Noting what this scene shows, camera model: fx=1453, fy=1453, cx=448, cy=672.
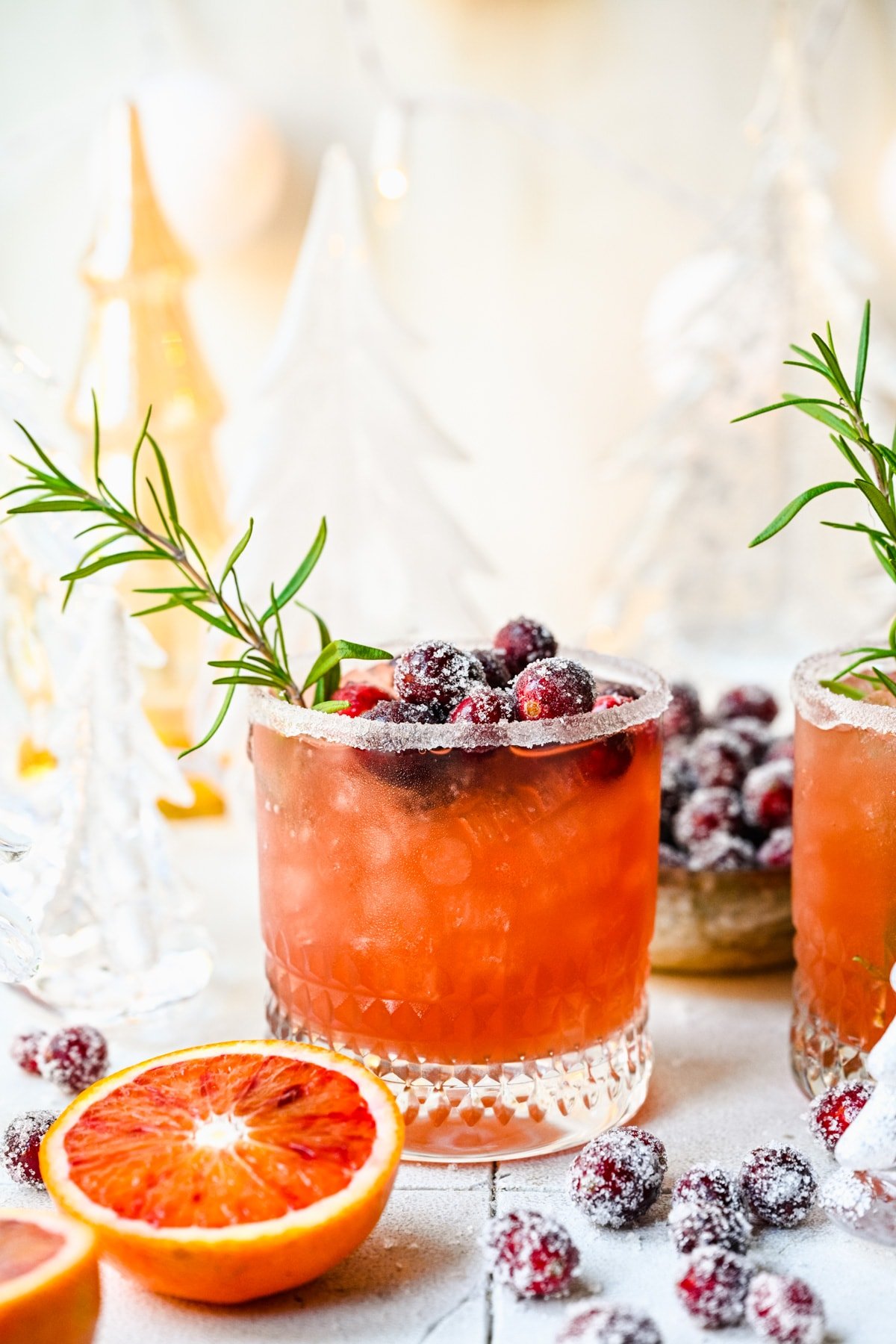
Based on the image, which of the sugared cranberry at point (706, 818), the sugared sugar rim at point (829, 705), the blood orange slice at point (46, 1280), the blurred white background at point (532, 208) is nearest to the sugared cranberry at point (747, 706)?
the sugared cranberry at point (706, 818)

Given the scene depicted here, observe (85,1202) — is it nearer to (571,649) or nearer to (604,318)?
(571,649)

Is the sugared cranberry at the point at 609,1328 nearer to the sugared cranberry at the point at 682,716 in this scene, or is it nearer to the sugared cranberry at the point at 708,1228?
the sugared cranberry at the point at 708,1228

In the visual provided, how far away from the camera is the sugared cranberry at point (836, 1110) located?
732mm

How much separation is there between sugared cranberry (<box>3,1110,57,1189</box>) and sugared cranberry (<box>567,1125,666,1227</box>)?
0.27m

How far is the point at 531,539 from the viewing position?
1.60m

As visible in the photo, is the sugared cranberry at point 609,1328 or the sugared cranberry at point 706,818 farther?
the sugared cranberry at point 706,818

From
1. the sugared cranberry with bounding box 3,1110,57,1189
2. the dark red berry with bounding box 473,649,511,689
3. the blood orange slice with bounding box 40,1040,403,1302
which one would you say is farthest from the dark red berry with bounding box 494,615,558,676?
the sugared cranberry with bounding box 3,1110,57,1189

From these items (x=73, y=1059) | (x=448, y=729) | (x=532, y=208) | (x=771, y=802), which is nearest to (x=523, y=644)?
(x=448, y=729)

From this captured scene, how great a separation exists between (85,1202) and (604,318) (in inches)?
44.8

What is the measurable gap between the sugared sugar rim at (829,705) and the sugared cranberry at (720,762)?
0.18m

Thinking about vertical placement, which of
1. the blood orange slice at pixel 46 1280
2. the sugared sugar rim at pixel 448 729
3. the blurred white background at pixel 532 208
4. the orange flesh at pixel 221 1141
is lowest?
the blood orange slice at pixel 46 1280

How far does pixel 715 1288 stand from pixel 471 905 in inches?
8.3

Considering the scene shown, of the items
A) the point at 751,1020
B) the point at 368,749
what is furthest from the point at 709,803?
the point at 368,749

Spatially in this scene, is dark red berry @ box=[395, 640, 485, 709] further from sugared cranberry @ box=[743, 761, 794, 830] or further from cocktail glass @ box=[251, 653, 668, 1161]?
sugared cranberry @ box=[743, 761, 794, 830]
